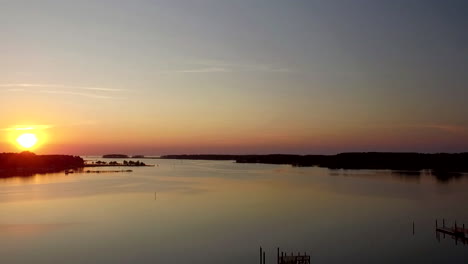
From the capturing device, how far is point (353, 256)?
101ft

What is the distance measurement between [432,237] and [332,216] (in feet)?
41.0

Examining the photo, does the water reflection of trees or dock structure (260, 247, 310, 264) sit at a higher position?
the water reflection of trees

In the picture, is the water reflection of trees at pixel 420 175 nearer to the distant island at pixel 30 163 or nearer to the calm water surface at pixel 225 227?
the calm water surface at pixel 225 227

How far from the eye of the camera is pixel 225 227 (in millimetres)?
41656

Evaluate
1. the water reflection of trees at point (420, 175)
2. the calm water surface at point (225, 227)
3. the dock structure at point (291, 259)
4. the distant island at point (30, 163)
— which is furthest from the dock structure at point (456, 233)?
the distant island at point (30, 163)

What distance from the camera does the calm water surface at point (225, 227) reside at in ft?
103

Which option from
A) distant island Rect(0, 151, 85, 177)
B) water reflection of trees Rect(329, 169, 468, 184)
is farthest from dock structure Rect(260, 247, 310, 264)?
distant island Rect(0, 151, 85, 177)

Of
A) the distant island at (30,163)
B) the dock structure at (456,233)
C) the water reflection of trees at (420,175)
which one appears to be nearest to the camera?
the dock structure at (456,233)

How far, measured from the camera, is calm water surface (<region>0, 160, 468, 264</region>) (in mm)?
31484

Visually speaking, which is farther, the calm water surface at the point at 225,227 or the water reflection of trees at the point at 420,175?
the water reflection of trees at the point at 420,175

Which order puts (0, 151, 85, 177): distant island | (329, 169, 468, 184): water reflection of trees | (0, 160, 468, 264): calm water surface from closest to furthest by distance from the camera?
1. (0, 160, 468, 264): calm water surface
2. (329, 169, 468, 184): water reflection of trees
3. (0, 151, 85, 177): distant island

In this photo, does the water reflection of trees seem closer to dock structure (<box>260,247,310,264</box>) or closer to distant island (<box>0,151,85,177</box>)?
dock structure (<box>260,247,310,264</box>)

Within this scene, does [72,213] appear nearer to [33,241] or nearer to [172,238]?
[33,241]

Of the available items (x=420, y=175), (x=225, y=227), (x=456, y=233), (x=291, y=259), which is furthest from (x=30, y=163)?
(x=456, y=233)
